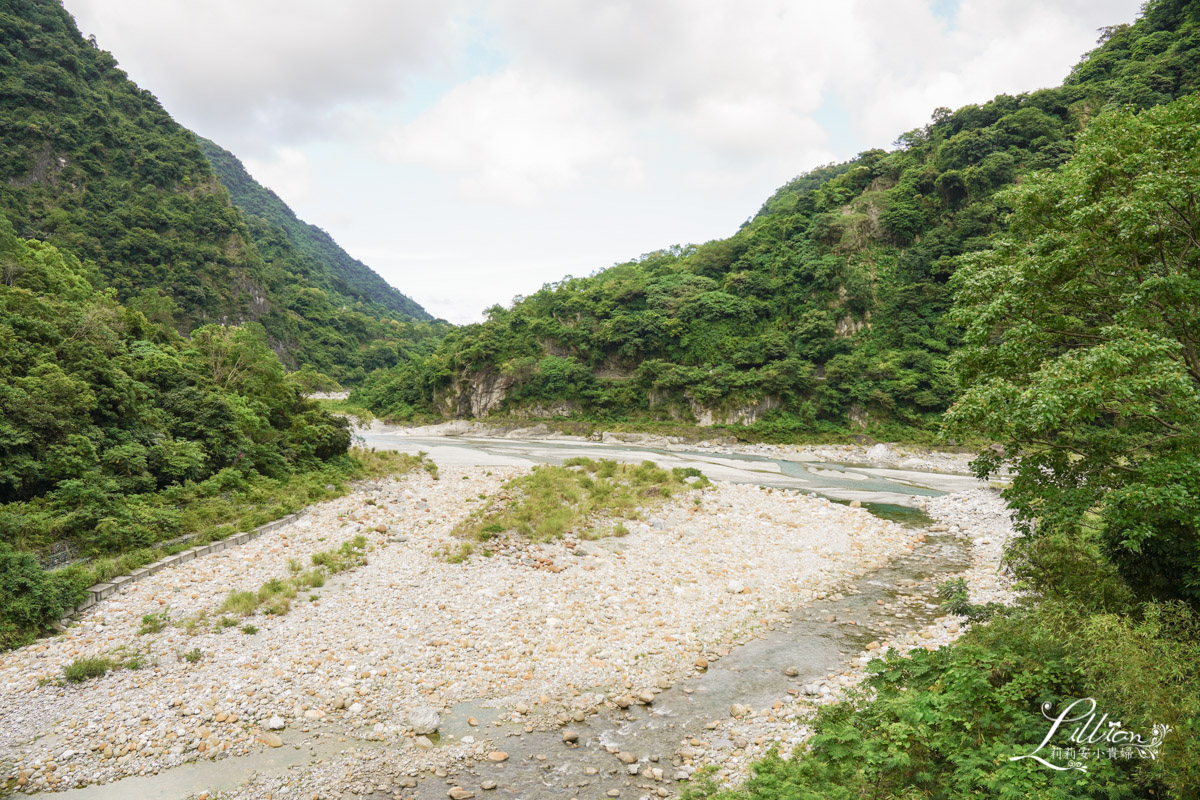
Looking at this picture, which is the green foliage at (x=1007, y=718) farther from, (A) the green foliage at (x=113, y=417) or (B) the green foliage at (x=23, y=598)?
(A) the green foliage at (x=113, y=417)

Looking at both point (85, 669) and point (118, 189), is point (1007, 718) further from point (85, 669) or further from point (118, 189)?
point (118, 189)

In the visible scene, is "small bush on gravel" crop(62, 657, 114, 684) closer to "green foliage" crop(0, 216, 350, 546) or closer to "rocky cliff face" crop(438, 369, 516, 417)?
"green foliage" crop(0, 216, 350, 546)

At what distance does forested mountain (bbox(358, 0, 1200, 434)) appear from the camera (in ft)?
177

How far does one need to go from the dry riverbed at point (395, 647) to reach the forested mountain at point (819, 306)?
40977 millimetres

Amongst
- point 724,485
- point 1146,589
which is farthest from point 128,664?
point 724,485

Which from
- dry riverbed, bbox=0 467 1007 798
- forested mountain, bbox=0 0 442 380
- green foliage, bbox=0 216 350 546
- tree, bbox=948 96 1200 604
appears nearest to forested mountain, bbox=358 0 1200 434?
forested mountain, bbox=0 0 442 380

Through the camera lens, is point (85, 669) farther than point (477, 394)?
No

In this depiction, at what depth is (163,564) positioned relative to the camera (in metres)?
12.3

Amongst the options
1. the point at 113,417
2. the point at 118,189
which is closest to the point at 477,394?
the point at 118,189

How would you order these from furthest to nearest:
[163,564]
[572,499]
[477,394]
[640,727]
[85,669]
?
[477,394] < [572,499] < [163,564] < [85,669] < [640,727]

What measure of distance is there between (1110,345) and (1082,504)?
2101 mm

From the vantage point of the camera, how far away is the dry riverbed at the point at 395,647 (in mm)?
7074

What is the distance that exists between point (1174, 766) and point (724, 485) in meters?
21.6

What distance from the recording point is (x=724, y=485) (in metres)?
25.2
